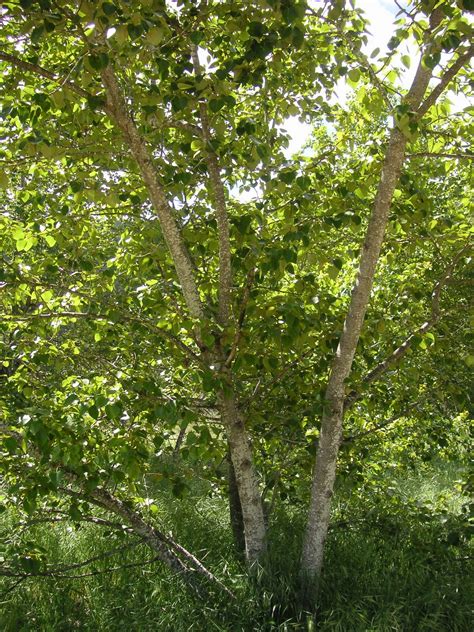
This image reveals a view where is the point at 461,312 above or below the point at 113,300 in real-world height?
below

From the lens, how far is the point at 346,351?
3.31 m

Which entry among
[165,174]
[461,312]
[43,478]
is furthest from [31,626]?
[461,312]

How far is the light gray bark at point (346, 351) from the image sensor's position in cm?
304

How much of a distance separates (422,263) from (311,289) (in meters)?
1.10

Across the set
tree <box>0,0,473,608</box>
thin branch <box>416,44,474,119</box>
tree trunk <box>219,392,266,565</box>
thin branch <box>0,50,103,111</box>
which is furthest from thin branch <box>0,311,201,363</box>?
thin branch <box>416,44,474,119</box>

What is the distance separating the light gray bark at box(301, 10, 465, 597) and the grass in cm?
22

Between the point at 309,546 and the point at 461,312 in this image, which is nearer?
Answer: the point at 309,546

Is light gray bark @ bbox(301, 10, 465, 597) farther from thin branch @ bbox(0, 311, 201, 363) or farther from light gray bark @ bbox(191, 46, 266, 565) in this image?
thin branch @ bbox(0, 311, 201, 363)

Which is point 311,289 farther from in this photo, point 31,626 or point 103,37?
point 31,626

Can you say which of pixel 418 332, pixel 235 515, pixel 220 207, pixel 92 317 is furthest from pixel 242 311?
pixel 235 515

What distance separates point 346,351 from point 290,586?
4.48ft

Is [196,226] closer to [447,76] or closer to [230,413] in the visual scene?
[230,413]

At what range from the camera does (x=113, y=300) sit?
341 centimetres

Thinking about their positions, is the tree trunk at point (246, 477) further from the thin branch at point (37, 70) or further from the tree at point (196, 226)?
the thin branch at point (37, 70)
